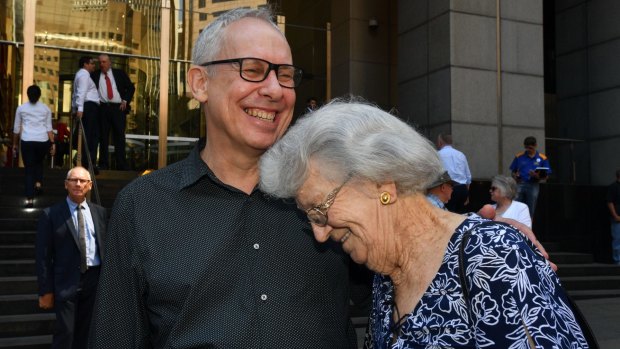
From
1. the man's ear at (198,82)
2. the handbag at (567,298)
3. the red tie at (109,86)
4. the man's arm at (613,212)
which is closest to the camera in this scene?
the handbag at (567,298)

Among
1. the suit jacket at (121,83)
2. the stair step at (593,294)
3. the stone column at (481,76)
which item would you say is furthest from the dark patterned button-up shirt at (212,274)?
the stone column at (481,76)

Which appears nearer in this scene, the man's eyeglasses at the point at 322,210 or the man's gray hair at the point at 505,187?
the man's eyeglasses at the point at 322,210

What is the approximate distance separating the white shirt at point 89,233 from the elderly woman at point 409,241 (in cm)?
420

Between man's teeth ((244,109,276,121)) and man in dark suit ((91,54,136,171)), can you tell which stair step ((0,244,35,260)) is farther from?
man's teeth ((244,109,276,121))

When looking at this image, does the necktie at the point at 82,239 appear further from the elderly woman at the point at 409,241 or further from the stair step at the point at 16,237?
the elderly woman at the point at 409,241

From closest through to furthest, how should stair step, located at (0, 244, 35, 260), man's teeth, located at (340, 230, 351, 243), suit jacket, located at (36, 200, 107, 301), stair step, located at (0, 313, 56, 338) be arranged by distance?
1. man's teeth, located at (340, 230, 351, 243)
2. suit jacket, located at (36, 200, 107, 301)
3. stair step, located at (0, 313, 56, 338)
4. stair step, located at (0, 244, 35, 260)

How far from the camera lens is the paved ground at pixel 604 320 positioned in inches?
258

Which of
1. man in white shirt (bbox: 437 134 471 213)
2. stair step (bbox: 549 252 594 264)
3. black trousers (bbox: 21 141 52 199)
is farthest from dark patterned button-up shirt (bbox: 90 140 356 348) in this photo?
stair step (bbox: 549 252 594 264)

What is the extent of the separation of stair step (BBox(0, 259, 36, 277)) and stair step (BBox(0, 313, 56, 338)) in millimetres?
983

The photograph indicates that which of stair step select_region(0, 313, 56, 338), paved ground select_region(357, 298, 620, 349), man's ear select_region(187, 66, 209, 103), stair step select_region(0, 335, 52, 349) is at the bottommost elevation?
paved ground select_region(357, 298, 620, 349)

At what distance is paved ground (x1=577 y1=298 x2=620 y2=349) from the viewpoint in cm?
657

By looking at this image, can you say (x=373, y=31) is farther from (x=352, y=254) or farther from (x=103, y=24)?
(x=352, y=254)

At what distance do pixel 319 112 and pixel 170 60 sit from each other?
14160 millimetres

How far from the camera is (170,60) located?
15391mm
